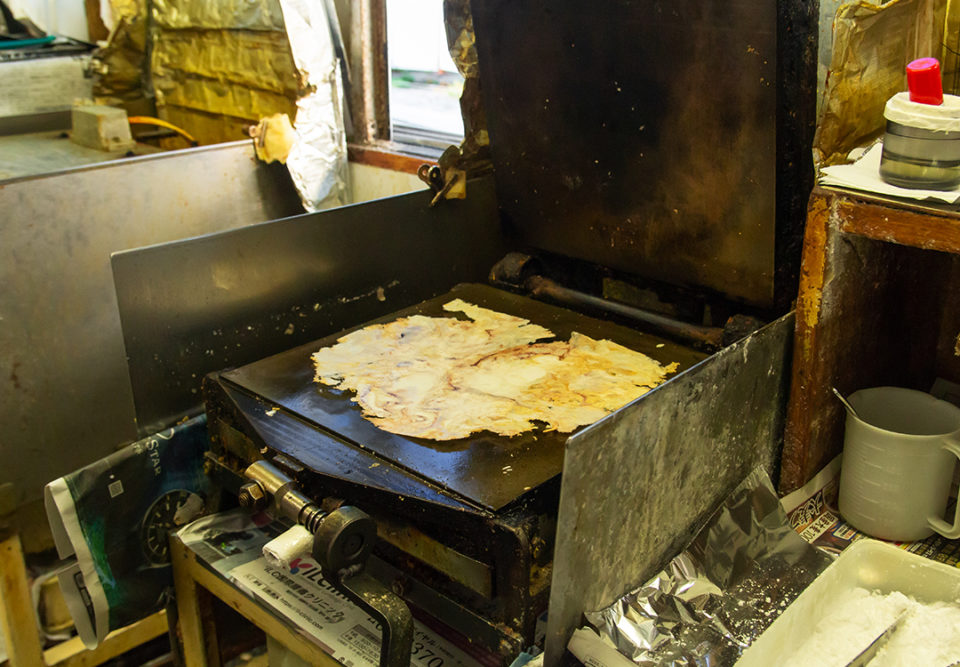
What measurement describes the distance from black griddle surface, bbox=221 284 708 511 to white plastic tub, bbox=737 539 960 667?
1.08 ft

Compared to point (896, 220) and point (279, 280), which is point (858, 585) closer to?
point (896, 220)

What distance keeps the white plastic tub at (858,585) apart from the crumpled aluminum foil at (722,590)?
0.04 metres

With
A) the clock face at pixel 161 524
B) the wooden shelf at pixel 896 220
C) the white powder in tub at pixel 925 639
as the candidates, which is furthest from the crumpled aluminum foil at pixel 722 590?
the clock face at pixel 161 524

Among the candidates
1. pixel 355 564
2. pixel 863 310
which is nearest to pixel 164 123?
pixel 355 564


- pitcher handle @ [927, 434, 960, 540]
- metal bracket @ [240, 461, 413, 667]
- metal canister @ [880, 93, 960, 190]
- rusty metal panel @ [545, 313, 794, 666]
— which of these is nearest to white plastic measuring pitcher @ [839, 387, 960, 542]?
pitcher handle @ [927, 434, 960, 540]

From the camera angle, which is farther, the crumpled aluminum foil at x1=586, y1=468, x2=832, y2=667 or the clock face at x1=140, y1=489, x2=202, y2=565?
the clock face at x1=140, y1=489, x2=202, y2=565

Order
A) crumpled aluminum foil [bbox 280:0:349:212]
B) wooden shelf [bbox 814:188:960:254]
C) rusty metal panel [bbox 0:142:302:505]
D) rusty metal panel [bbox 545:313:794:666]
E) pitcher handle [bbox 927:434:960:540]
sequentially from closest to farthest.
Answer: rusty metal panel [bbox 545:313:794:666]
wooden shelf [bbox 814:188:960:254]
pitcher handle [bbox 927:434:960:540]
rusty metal panel [bbox 0:142:302:505]
crumpled aluminum foil [bbox 280:0:349:212]

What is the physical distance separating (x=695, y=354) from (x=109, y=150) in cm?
192

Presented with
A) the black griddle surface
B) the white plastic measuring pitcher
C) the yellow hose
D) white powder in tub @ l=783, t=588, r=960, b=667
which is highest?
the yellow hose

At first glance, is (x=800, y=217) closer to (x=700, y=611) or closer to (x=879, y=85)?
(x=879, y=85)

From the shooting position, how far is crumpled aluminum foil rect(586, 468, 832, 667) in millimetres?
1003

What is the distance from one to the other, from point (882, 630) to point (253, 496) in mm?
815

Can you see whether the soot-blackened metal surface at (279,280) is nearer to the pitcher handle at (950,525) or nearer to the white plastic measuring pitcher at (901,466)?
the white plastic measuring pitcher at (901,466)

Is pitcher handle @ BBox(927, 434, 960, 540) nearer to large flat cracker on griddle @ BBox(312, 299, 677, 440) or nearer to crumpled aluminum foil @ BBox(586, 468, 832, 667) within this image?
crumpled aluminum foil @ BBox(586, 468, 832, 667)
